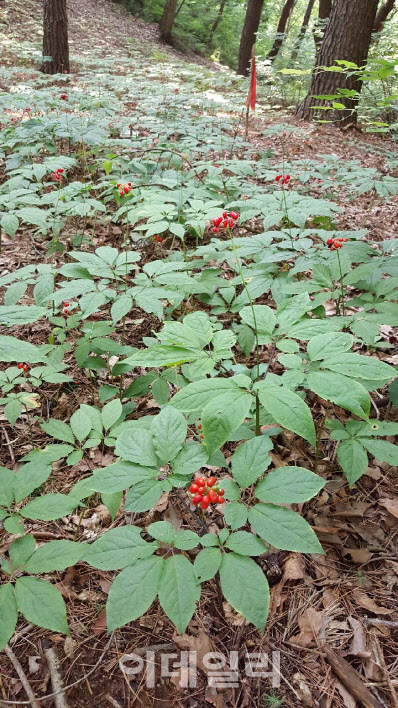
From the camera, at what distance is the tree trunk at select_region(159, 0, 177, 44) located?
15167 mm

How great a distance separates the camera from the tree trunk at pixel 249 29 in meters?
11.9

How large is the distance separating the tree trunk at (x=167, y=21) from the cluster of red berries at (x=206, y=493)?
63.7 ft

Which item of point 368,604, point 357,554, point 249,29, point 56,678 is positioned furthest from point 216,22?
point 56,678

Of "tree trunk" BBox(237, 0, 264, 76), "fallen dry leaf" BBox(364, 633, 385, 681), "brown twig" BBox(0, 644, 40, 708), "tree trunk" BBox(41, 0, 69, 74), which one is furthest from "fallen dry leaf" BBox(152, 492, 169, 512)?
"tree trunk" BBox(237, 0, 264, 76)

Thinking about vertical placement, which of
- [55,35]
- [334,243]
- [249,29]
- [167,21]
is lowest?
[334,243]

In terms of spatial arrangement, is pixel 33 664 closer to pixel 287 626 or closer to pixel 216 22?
pixel 287 626

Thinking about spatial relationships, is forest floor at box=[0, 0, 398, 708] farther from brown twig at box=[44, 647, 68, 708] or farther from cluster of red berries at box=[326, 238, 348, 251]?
cluster of red berries at box=[326, 238, 348, 251]

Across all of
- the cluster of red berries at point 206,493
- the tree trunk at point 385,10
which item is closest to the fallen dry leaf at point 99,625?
the cluster of red berries at point 206,493

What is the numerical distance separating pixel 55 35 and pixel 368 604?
10.4 meters

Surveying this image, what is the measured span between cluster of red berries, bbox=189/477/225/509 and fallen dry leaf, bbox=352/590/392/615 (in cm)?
66

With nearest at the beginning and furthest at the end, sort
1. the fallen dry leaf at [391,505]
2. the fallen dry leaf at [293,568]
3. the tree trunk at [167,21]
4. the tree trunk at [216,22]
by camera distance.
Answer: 1. the fallen dry leaf at [293,568]
2. the fallen dry leaf at [391,505]
3. the tree trunk at [167,21]
4. the tree trunk at [216,22]

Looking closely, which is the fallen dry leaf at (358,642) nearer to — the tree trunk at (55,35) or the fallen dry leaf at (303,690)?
the fallen dry leaf at (303,690)

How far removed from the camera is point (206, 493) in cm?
116

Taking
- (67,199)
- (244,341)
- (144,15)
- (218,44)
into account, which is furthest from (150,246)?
(218,44)
